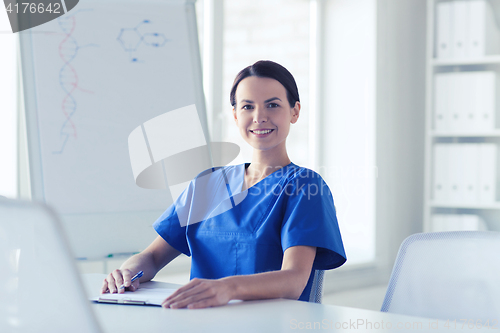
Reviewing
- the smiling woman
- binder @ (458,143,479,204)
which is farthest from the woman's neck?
binder @ (458,143,479,204)

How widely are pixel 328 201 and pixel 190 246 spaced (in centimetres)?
35

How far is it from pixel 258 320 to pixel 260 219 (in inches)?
14.0

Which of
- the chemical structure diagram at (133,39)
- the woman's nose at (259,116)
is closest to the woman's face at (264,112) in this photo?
the woman's nose at (259,116)

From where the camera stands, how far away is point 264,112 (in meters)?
1.22

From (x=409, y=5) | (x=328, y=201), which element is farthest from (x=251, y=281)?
(x=409, y=5)

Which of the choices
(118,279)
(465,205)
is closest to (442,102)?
(465,205)

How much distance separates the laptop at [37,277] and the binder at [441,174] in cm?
290

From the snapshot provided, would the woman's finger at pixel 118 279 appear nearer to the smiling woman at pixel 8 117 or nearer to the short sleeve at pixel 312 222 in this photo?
the short sleeve at pixel 312 222

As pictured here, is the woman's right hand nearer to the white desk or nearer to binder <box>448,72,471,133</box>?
the white desk

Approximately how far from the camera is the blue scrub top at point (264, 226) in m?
1.09

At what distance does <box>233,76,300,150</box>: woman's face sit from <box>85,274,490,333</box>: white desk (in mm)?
441

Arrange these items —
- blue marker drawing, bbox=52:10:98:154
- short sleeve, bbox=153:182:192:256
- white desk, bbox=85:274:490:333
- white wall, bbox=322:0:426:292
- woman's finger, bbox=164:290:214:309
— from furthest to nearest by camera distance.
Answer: white wall, bbox=322:0:426:292 < blue marker drawing, bbox=52:10:98:154 < short sleeve, bbox=153:182:192:256 < woman's finger, bbox=164:290:214:309 < white desk, bbox=85:274:490:333

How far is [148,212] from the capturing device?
1.70 m

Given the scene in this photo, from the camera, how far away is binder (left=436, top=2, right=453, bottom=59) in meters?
2.99
